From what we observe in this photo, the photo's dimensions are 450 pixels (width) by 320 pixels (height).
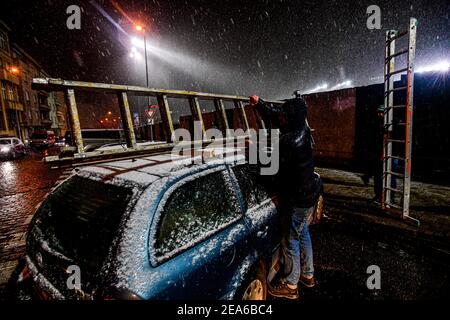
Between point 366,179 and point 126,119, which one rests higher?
point 126,119

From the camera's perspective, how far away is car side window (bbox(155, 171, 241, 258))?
1677 millimetres

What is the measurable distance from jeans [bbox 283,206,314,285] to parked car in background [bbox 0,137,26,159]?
21940mm

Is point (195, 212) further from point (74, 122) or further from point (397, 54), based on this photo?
point (397, 54)

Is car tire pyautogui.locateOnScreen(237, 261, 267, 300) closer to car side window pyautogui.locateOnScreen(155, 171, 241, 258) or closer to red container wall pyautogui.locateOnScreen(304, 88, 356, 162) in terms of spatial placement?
car side window pyautogui.locateOnScreen(155, 171, 241, 258)

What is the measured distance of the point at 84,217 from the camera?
1.92 metres

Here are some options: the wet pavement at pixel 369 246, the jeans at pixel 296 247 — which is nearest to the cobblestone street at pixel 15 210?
the wet pavement at pixel 369 246

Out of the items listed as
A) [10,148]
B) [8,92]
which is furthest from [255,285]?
[8,92]

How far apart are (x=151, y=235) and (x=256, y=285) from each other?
1.21 m

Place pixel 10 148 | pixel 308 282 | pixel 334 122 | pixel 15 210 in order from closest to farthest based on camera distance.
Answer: pixel 308 282
pixel 15 210
pixel 334 122
pixel 10 148

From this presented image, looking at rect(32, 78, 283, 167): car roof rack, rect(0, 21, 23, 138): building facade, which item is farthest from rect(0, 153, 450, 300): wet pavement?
rect(0, 21, 23, 138): building facade

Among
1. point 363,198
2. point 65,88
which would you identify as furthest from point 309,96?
point 65,88

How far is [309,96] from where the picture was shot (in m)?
10.1
